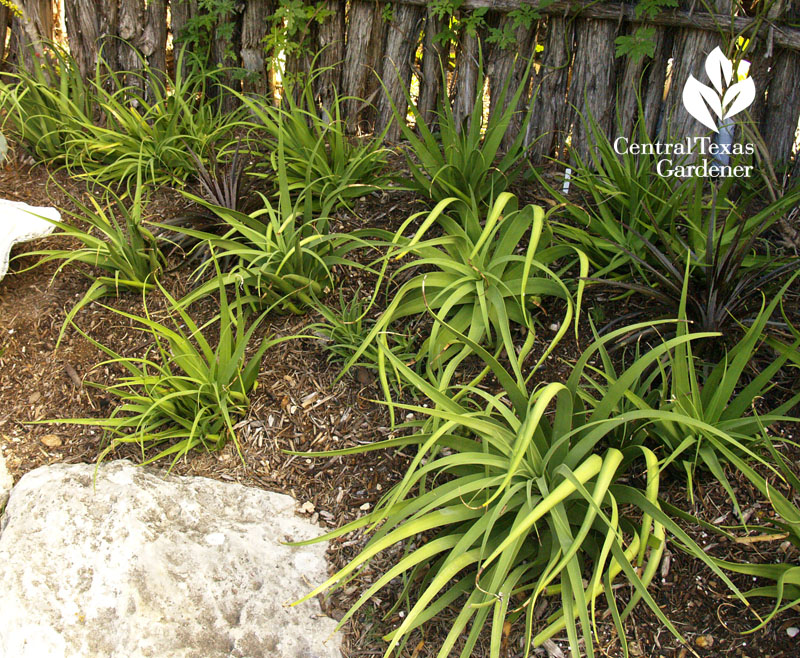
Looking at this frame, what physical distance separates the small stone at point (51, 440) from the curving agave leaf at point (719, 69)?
8.59 feet

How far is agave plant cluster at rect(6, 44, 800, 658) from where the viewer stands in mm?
1640

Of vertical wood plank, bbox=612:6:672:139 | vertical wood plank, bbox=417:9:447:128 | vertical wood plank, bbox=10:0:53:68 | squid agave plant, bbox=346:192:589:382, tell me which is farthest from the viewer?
vertical wood plank, bbox=10:0:53:68

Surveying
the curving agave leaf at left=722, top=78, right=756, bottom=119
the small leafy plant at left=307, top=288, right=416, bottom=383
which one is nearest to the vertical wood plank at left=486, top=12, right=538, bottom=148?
the curving agave leaf at left=722, top=78, right=756, bottom=119

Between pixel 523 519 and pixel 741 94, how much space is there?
76.1 inches

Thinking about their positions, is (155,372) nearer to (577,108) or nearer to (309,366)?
(309,366)

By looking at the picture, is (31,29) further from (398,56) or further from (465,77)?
(465,77)

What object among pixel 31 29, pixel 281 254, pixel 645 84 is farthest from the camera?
pixel 31 29

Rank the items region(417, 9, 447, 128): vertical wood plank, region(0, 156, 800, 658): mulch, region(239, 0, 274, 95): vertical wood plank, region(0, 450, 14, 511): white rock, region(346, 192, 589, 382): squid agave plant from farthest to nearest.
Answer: region(239, 0, 274, 95): vertical wood plank, region(417, 9, 447, 128): vertical wood plank, region(0, 450, 14, 511): white rock, region(346, 192, 589, 382): squid agave plant, region(0, 156, 800, 658): mulch

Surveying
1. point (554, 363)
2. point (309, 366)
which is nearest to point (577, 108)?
point (554, 363)

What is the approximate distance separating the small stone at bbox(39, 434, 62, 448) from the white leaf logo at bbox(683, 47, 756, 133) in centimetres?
254

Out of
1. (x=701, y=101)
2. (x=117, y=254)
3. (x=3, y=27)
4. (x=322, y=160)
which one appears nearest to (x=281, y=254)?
(x=322, y=160)

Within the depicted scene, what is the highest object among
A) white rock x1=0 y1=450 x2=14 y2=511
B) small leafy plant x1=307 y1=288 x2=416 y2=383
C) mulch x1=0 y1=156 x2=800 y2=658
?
small leafy plant x1=307 y1=288 x2=416 y2=383

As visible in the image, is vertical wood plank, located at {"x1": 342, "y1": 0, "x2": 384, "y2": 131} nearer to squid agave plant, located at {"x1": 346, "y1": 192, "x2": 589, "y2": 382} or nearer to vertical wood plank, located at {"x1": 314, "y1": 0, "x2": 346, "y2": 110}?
vertical wood plank, located at {"x1": 314, "y1": 0, "x2": 346, "y2": 110}

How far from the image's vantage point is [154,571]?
192 centimetres
